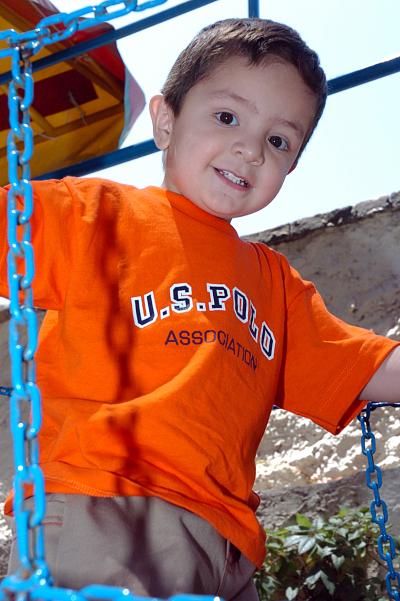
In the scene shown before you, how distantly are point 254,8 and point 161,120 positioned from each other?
733 mm

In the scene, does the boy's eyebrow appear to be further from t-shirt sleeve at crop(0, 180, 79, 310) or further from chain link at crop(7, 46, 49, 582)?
chain link at crop(7, 46, 49, 582)

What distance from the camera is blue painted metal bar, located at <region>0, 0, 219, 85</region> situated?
1.97 metres

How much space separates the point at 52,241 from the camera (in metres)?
1.06

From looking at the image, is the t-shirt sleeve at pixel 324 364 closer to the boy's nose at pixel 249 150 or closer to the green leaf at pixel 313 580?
the boy's nose at pixel 249 150

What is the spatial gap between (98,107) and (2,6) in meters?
0.42

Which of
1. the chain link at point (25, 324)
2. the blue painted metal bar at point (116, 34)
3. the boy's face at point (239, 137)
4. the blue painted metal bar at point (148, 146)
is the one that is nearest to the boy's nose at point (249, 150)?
the boy's face at point (239, 137)

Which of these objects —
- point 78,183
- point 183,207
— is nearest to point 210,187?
point 183,207

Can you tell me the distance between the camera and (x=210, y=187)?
48.9 inches

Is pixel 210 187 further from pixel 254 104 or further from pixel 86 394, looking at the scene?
pixel 86 394

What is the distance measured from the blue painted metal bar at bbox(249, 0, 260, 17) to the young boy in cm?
62

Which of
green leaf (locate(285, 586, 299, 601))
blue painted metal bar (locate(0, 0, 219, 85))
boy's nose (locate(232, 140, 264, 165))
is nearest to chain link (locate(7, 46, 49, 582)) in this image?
boy's nose (locate(232, 140, 264, 165))

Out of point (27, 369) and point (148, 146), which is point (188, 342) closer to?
point (27, 369)

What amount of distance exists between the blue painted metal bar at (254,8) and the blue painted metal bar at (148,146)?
0.22 meters

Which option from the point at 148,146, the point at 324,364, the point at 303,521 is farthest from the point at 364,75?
the point at 303,521
